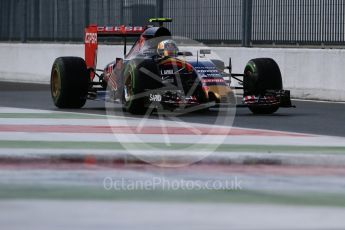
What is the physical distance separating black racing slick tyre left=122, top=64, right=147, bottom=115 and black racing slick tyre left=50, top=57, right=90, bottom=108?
106 centimetres

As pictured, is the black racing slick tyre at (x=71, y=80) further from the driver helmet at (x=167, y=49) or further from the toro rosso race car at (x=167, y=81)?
the driver helmet at (x=167, y=49)

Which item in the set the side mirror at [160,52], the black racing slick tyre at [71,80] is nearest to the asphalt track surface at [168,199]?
the side mirror at [160,52]


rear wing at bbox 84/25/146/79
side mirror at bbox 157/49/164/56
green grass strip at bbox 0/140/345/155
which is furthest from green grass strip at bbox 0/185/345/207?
rear wing at bbox 84/25/146/79

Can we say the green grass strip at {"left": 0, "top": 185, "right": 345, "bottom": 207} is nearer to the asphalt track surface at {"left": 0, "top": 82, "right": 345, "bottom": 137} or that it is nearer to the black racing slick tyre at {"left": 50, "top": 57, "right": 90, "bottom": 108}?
the asphalt track surface at {"left": 0, "top": 82, "right": 345, "bottom": 137}

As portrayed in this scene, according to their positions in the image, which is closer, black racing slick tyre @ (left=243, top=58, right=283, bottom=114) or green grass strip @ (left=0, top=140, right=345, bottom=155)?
green grass strip @ (left=0, top=140, right=345, bottom=155)

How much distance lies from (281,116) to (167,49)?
190cm

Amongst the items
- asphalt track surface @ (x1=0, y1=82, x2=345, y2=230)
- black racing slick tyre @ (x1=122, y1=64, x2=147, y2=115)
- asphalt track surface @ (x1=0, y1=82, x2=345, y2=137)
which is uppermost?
black racing slick tyre @ (x1=122, y1=64, x2=147, y2=115)

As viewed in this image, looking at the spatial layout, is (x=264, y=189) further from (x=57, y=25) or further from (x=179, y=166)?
(x=57, y=25)

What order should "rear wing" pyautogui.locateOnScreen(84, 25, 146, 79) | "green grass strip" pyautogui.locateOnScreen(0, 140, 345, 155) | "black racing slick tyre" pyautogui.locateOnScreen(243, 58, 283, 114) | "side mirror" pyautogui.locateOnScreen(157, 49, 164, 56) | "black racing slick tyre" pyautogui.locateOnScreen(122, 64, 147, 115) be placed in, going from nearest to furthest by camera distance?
"green grass strip" pyautogui.locateOnScreen(0, 140, 345, 155), "black racing slick tyre" pyautogui.locateOnScreen(122, 64, 147, 115), "black racing slick tyre" pyautogui.locateOnScreen(243, 58, 283, 114), "side mirror" pyautogui.locateOnScreen(157, 49, 164, 56), "rear wing" pyautogui.locateOnScreen(84, 25, 146, 79)

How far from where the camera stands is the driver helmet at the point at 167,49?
16.5 metres

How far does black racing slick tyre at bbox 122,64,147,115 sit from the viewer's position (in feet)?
52.3

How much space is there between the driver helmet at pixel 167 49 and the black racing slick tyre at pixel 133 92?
24.2 inches

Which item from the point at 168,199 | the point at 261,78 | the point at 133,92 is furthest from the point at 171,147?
the point at 261,78

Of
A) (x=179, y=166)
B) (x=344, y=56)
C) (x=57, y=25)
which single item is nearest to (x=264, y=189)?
(x=179, y=166)
